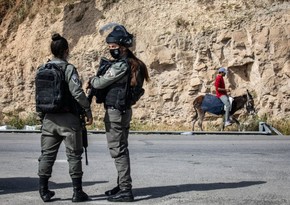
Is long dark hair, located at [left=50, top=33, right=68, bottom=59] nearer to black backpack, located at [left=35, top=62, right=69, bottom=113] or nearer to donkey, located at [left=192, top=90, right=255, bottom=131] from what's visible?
black backpack, located at [left=35, top=62, right=69, bottom=113]

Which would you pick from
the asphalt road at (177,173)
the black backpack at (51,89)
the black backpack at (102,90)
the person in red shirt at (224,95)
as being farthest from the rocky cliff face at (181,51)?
the black backpack at (51,89)

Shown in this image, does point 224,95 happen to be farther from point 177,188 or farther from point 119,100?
point 119,100

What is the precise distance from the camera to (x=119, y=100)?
8.43 metres

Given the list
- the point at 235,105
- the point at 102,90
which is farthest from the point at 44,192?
the point at 235,105

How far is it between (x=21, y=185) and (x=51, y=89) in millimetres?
2242

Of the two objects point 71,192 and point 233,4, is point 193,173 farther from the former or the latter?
point 233,4

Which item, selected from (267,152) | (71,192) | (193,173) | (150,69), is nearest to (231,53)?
(150,69)

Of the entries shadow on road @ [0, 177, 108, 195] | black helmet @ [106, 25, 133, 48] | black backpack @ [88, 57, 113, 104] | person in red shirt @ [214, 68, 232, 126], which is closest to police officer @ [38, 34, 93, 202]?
black backpack @ [88, 57, 113, 104]

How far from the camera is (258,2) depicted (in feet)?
94.6

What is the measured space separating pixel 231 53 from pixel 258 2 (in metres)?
2.66

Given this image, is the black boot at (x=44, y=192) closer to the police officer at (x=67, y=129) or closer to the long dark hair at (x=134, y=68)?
the police officer at (x=67, y=129)

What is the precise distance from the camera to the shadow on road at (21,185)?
9.65 metres

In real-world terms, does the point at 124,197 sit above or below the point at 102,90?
below

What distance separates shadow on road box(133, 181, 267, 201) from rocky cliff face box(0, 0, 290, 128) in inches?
675
